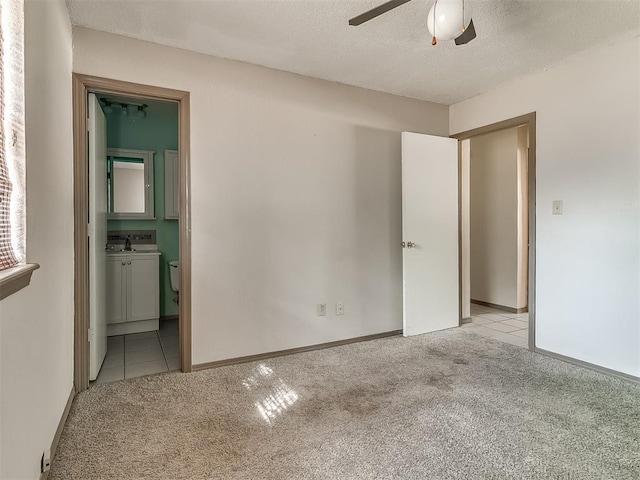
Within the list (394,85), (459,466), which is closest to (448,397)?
(459,466)

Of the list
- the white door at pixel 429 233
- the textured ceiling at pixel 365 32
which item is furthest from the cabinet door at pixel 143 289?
the white door at pixel 429 233

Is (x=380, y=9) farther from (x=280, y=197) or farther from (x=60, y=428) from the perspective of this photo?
(x=60, y=428)

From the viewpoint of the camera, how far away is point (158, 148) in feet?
13.9

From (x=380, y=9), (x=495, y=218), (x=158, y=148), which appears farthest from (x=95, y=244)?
(x=495, y=218)

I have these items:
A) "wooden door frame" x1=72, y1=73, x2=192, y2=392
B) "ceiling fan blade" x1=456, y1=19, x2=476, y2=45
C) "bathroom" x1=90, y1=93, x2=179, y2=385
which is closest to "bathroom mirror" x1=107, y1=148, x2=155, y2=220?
"bathroom" x1=90, y1=93, x2=179, y2=385

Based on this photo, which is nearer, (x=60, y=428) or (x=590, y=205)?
(x=60, y=428)

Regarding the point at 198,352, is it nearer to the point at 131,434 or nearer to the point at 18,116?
the point at 131,434

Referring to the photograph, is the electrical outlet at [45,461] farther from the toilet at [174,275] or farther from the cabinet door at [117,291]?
the toilet at [174,275]

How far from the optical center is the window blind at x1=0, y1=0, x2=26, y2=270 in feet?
3.63

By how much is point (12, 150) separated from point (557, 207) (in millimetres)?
3434

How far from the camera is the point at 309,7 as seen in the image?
2121 millimetres

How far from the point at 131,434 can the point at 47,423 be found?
1.35 feet

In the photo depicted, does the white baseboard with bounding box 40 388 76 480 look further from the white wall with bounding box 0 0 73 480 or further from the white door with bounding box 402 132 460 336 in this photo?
the white door with bounding box 402 132 460 336

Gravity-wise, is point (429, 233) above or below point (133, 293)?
above
